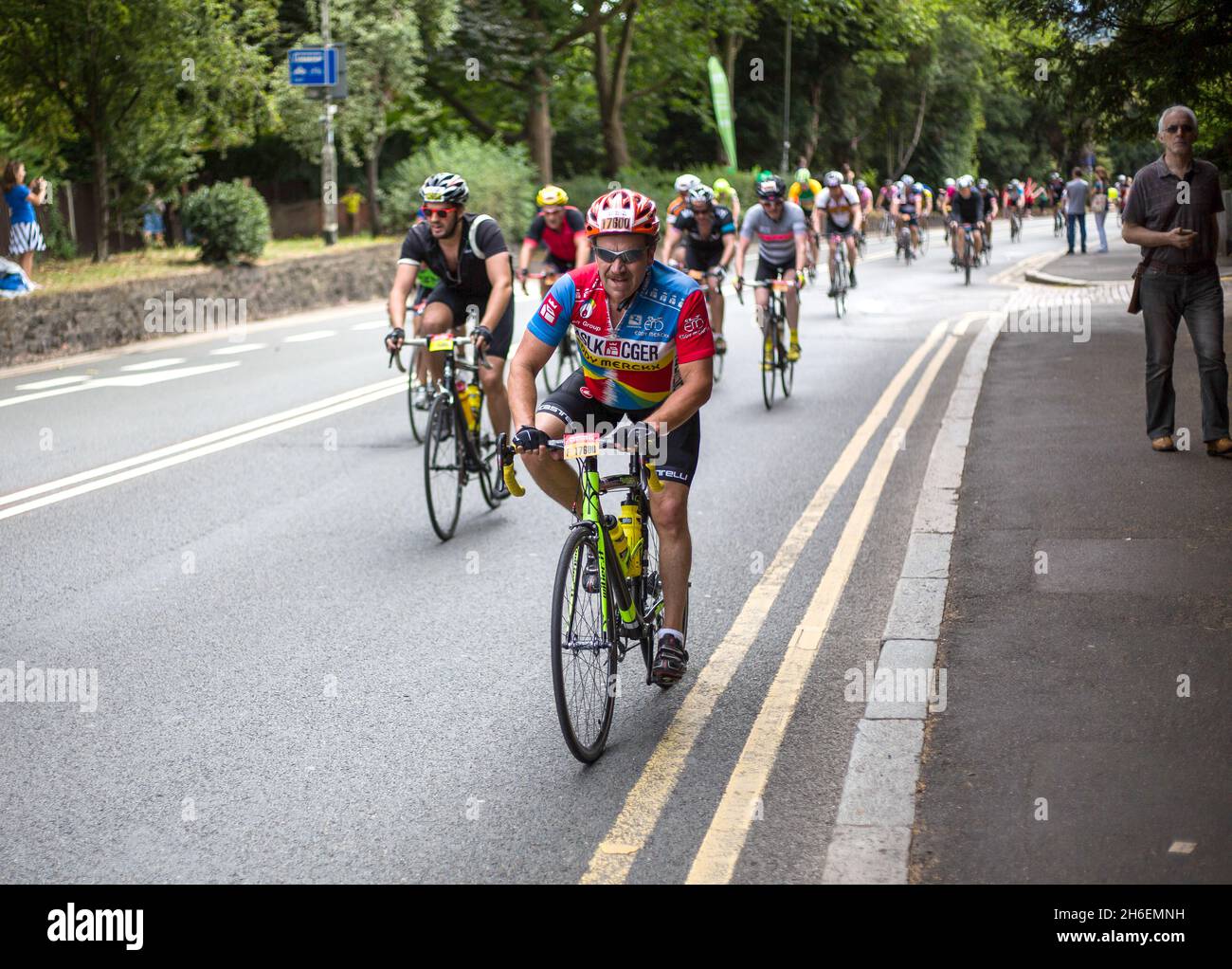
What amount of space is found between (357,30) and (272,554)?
25.9 m

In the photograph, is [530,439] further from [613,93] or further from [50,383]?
[613,93]

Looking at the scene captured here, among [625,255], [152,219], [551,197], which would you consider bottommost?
[625,255]

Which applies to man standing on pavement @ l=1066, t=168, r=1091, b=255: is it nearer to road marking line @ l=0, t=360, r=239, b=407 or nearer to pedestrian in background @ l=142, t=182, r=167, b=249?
pedestrian in background @ l=142, t=182, r=167, b=249

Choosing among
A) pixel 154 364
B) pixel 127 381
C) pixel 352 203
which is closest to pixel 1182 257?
pixel 127 381

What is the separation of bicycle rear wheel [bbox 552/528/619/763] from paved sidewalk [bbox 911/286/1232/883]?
1098 mm

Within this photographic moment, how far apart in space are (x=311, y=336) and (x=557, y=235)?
7.97m

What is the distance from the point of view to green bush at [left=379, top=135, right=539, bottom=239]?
110 ft

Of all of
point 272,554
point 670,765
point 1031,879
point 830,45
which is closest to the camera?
point 1031,879

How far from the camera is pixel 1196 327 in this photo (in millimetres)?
9383

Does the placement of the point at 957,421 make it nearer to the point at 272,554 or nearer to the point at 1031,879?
the point at 272,554

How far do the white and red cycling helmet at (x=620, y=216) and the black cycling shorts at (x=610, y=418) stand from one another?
642 mm

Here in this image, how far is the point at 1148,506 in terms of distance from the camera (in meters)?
8.30

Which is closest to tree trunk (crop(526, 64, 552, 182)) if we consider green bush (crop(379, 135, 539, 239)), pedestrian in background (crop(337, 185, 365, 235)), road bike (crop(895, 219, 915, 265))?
green bush (crop(379, 135, 539, 239))

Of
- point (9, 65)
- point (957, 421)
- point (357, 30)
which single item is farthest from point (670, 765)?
point (357, 30)
